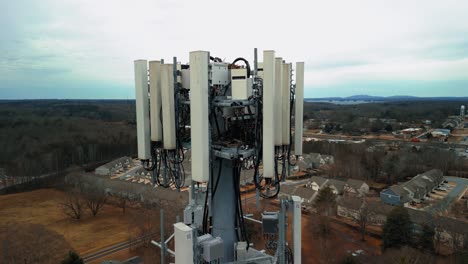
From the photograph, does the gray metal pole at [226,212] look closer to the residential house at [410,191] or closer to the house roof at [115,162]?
the residential house at [410,191]

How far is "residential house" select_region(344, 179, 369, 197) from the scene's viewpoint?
36.9 metres

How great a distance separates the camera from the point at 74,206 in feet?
107

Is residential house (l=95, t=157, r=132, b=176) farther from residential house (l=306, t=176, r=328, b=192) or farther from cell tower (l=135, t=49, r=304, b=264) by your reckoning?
cell tower (l=135, t=49, r=304, b=264)

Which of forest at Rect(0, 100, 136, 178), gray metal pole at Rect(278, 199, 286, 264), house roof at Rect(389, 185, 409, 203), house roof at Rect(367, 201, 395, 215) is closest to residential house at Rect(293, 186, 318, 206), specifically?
house roof at Rect(367, 201, 395, 215)

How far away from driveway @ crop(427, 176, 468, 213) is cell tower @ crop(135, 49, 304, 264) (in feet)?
95.0

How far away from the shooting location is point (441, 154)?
47.9 meters

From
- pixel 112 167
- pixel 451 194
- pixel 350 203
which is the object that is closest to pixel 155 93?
pixel 350 203

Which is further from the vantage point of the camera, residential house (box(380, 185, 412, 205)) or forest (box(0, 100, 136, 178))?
forest (box(0, 100, 136, 178))

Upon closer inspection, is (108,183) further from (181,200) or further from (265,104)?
(265,104)

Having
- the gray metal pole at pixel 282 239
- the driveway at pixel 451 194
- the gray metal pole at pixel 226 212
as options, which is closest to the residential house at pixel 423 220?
the driveway at pixel 451 194

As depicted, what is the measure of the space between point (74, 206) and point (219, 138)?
31.9 metres

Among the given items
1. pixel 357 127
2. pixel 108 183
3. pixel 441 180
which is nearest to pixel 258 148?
pixel 108 183

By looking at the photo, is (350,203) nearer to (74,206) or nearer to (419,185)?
(419,185)

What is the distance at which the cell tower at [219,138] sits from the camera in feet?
15.4
